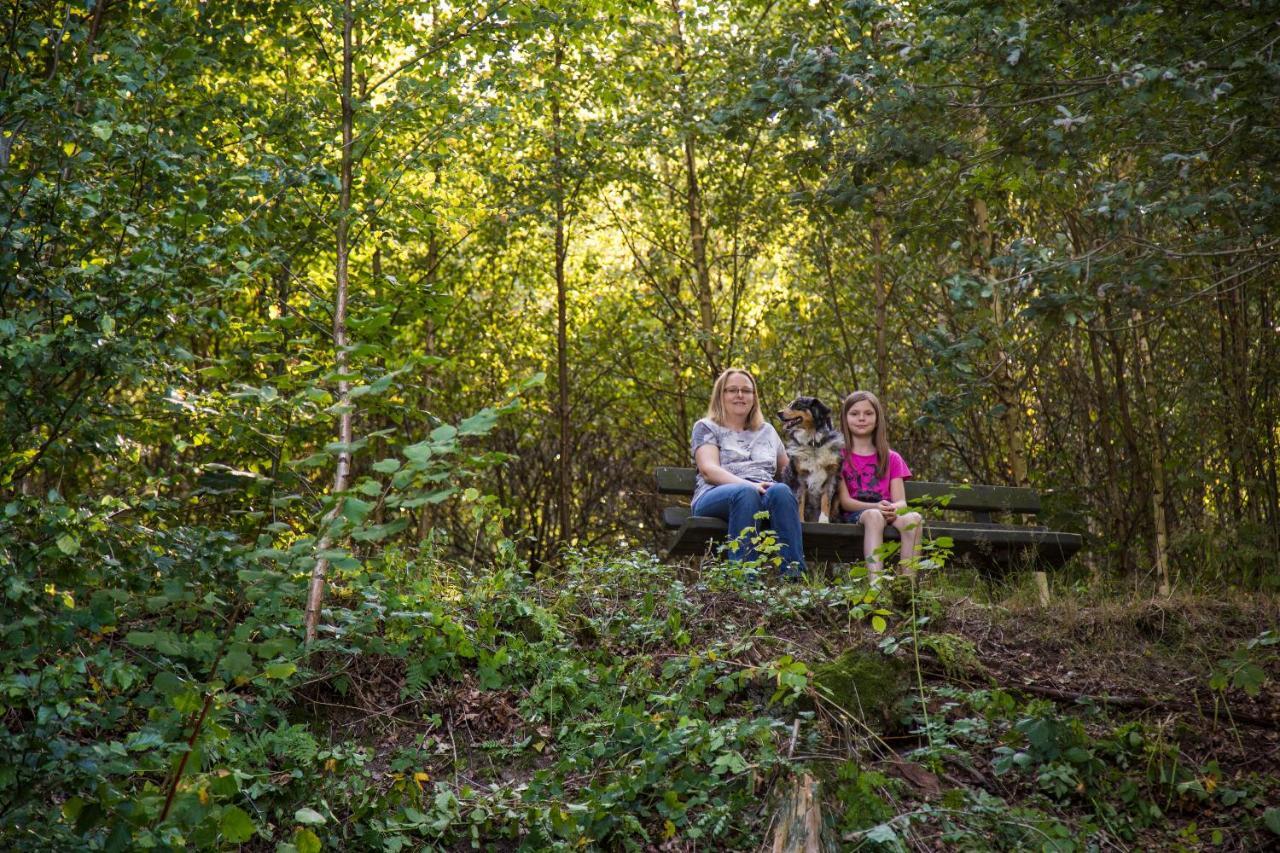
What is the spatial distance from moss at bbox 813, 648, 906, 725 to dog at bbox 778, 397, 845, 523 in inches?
86.8

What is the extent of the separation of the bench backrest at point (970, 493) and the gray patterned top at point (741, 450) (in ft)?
1.20

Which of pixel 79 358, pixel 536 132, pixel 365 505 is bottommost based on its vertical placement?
pixel 365 505

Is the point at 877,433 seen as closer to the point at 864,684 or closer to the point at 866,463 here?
the point at 866,463

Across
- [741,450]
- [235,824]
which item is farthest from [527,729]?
[741,450]

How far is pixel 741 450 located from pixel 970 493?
5.29ft

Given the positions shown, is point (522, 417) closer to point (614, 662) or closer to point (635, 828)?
point (614, 662)

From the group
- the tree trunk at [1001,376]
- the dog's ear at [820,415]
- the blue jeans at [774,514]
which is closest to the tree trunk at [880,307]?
the tree trunk at [1001,376]

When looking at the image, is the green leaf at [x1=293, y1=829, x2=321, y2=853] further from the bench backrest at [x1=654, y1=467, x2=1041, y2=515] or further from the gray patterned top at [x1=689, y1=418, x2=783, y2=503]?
the bench backrest at [x1=654, y1=467, x2=1041, y2=515]

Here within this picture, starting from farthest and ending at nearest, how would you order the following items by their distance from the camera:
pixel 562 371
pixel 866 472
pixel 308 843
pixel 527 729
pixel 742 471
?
pixel 562 371 < pixel 866 472 < pixel 742 471 < pixel 527 729 < pixel 308 843

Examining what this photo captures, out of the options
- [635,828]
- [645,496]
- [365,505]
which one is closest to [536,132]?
[645,496]

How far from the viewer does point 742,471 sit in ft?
21.8

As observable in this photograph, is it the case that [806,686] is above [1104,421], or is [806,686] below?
below

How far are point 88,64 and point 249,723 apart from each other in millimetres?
2309

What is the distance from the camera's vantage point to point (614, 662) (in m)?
4.79
